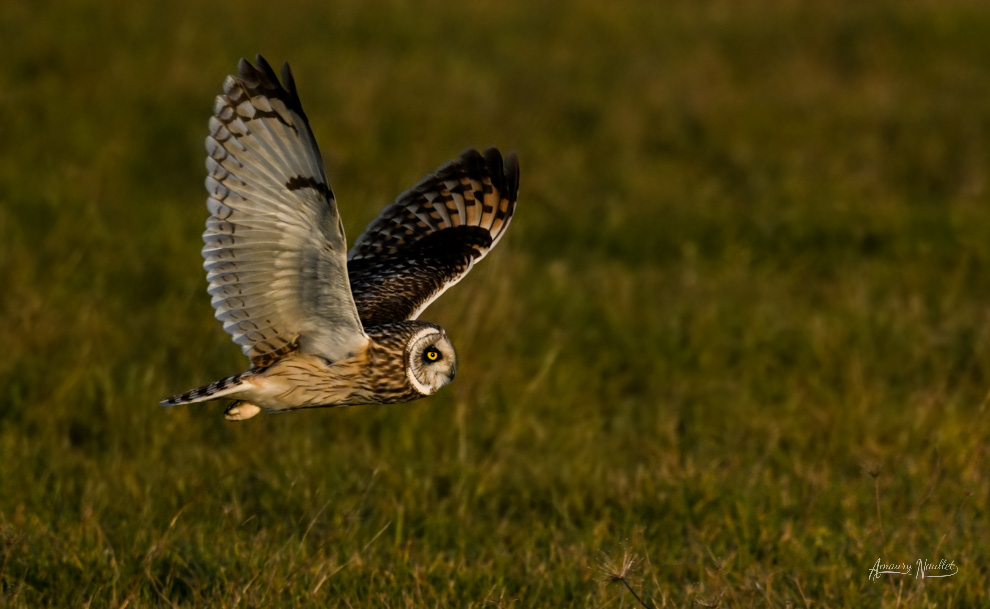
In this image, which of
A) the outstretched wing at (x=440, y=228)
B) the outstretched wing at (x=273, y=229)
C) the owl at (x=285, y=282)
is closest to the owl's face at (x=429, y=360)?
the owl at (x=285, y=282)

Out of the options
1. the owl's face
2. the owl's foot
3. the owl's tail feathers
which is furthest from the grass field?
the owl's face

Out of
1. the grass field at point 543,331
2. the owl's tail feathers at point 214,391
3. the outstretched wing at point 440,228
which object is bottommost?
the grass field at point 543,331

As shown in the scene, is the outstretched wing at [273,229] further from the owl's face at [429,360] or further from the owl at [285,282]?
the owl's face at [429,360]

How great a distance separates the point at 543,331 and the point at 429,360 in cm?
255

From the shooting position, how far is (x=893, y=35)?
1229 cm

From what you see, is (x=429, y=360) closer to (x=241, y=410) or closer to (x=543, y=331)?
(x=241, y=410)

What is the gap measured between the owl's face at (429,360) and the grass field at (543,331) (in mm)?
487

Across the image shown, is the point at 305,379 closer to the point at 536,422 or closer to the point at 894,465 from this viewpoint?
the point at 536,422

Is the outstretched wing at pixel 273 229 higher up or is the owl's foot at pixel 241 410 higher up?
the outstretched wing at pixel 273 229

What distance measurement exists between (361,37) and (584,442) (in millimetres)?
6328

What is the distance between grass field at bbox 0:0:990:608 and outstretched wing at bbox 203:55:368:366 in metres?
0.49

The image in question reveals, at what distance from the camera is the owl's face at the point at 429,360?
4.10m

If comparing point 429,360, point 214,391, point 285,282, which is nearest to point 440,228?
point 429,360

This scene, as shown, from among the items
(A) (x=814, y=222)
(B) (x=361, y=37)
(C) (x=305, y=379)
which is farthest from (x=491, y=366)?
(B) (x=361, y=37)
